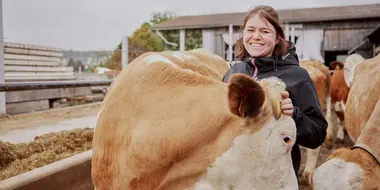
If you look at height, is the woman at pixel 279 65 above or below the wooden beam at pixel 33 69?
above

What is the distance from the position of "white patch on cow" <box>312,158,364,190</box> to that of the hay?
2416 mm

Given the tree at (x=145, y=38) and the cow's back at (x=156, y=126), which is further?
the tree at (x=145, y=38)

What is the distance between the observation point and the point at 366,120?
4.03m

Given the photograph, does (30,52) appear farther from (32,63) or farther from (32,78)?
(32,78)

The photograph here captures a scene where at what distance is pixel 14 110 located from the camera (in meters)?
7.66

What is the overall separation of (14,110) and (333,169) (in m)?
6.91

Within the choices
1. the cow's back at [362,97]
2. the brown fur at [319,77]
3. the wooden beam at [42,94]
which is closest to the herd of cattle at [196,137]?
the cow's back at [362,97]

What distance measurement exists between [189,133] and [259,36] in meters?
0.86

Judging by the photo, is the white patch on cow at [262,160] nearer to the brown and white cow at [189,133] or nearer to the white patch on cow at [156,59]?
the brown and white cow at [189,133]

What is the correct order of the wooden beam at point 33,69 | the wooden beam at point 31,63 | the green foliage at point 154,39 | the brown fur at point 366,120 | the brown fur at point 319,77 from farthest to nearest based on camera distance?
the green foliage at point 154,39, the wooden beam at point 31,63, the wooden beam at point 33,69, the brown fur at point 319,77, the brown fur at point 366,120

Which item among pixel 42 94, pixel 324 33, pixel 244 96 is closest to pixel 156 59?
pixel 244 96

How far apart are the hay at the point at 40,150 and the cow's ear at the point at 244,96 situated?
229 centimetres

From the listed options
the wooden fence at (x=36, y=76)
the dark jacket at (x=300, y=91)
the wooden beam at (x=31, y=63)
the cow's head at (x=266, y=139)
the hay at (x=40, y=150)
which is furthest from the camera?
the wooden beam at (x=31, y=63)

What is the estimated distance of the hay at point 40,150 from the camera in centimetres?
338
